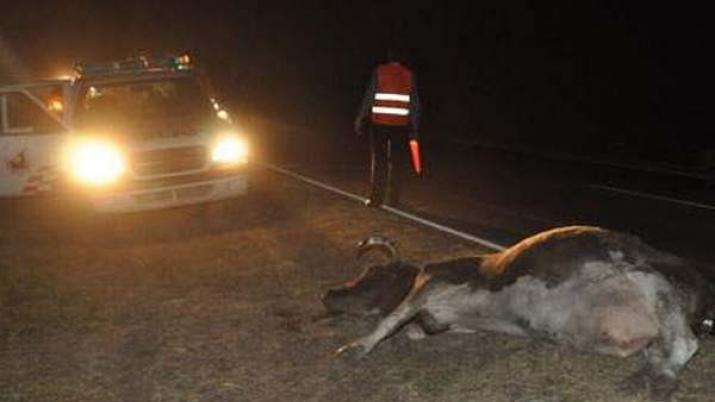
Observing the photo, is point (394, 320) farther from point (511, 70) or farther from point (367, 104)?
point (511, 70)

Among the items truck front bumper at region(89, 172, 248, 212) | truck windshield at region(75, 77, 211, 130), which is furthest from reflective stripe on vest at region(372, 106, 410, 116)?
truck windshield at region(75, 77, 211, 130)

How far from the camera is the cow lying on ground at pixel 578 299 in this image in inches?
214

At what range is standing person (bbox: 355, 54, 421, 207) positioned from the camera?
11.6 metres

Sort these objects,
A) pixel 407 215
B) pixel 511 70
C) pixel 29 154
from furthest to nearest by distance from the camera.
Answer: pixel 511 70, pixel 29 154, pixel 407 215

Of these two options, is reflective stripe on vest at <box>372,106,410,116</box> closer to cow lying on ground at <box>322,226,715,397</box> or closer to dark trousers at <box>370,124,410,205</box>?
dark trousers at <box>370,124,410,205</box>

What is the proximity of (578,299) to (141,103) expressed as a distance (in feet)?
27.5

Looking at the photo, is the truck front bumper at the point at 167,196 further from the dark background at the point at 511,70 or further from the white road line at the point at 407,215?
the dark background at the point at 511,70

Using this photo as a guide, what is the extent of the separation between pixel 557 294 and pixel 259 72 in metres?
45.3

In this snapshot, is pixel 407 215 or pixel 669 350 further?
pixel 407 215

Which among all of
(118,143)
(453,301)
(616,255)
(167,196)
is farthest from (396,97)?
(616,255)

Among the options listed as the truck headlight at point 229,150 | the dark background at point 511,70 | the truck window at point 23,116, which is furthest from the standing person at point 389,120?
the dark background at point 511,70

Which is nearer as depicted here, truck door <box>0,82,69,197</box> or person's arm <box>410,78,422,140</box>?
person's arm <box>410,78,422,140</box>

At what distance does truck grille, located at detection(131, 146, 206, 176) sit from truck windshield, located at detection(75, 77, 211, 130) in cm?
70

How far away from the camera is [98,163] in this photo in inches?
458
